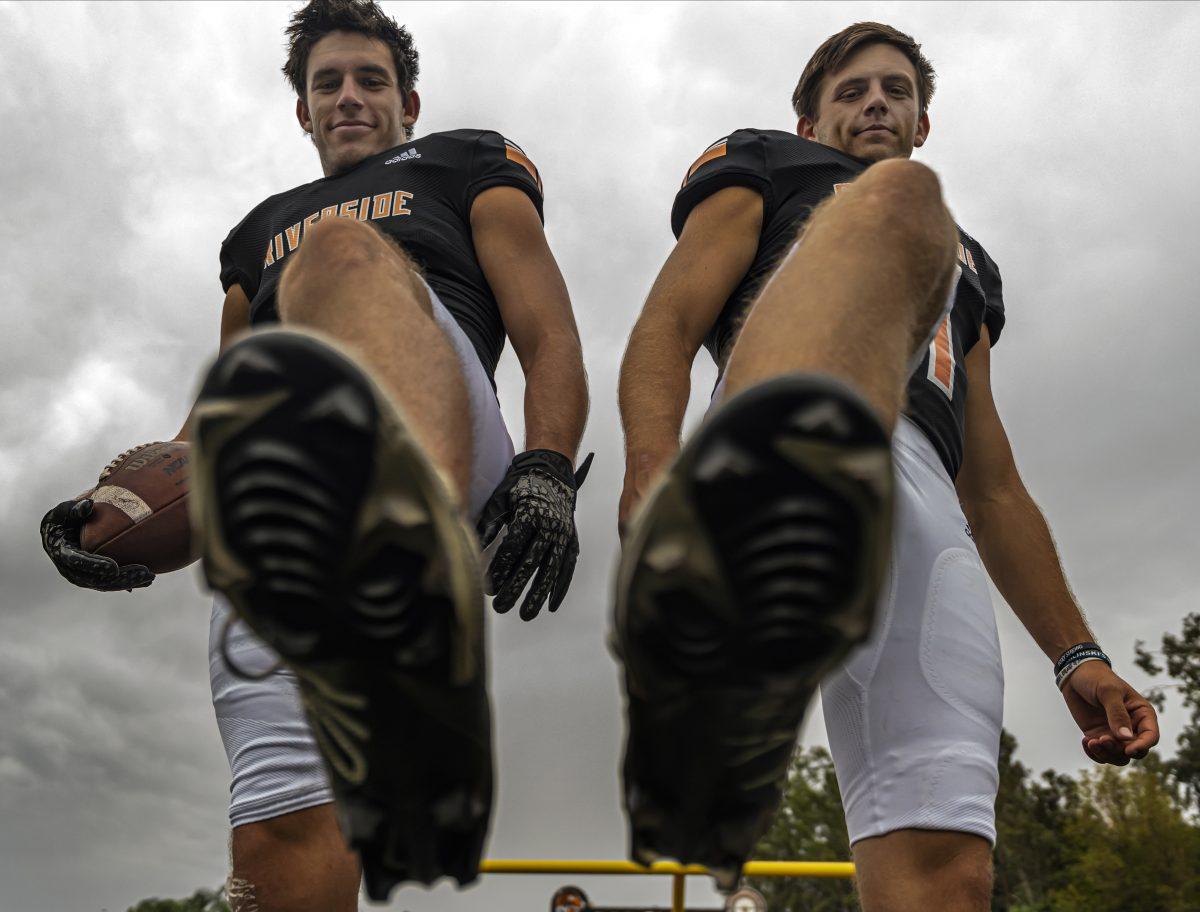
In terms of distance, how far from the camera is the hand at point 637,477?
2207 mm

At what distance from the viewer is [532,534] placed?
7.05 ft

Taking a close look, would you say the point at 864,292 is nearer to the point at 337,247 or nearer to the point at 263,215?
the point at 337,247

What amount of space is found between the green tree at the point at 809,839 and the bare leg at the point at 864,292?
145 feet

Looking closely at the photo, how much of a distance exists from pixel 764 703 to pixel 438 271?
1.82 metres

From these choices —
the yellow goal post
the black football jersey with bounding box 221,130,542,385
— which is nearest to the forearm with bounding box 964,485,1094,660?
the black football jersey with bounding box 221,130,542,385

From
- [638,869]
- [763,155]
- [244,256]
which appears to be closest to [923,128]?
[763,155]

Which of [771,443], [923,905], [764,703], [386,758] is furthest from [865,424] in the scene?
[923,905]

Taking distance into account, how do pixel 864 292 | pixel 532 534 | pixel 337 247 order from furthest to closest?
pixel 532 534 < pixel 337 247 < pixel 864 292

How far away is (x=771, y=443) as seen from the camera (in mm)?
1186

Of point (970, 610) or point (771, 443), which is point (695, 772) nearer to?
point (771, 443)

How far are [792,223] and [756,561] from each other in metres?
1.79

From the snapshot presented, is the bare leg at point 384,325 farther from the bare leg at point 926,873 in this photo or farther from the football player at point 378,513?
A: the bare leg at point 926,873

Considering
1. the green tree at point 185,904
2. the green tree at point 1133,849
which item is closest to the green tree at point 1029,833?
the green tree at point 1133,849

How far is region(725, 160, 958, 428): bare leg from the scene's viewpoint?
154 centimetres
